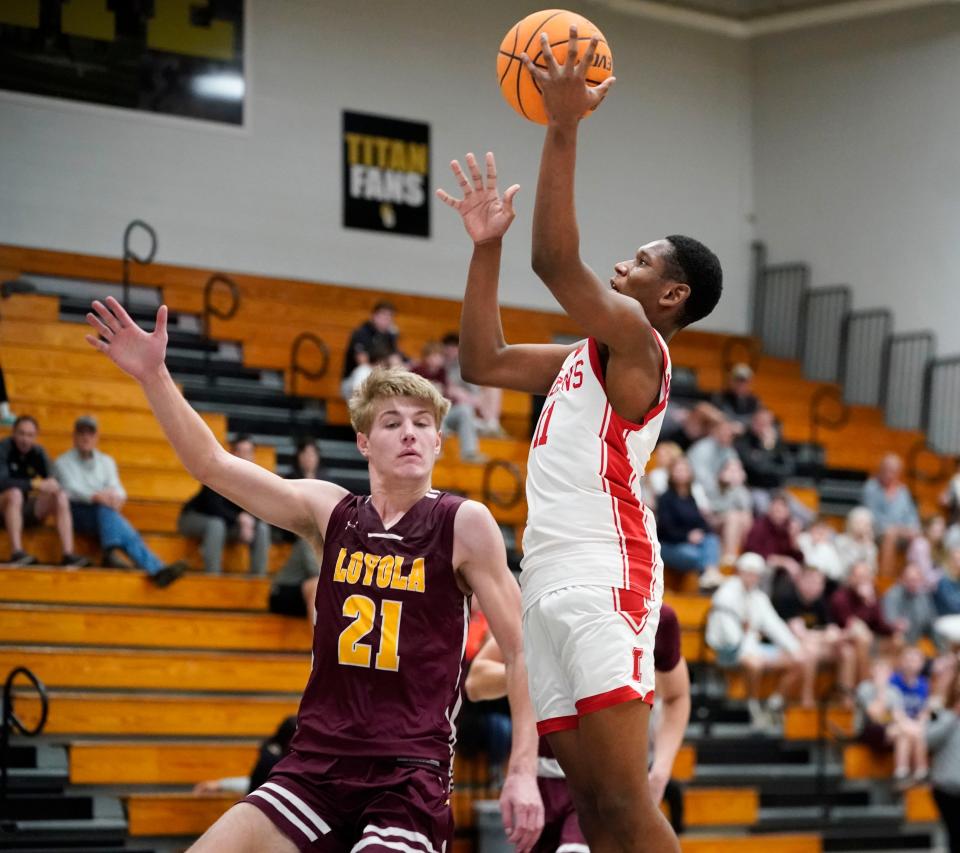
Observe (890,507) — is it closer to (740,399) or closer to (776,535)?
(740,399)

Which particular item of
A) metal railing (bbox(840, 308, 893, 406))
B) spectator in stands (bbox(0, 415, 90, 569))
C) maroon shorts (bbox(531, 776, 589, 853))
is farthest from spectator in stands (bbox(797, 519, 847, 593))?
maroon shorts (bbox(531, 776, 589, 853))

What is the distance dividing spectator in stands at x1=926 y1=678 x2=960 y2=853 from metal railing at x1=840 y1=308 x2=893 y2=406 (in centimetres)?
778

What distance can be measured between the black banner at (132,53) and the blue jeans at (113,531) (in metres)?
4.95

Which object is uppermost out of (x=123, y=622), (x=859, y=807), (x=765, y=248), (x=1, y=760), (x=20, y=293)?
(x=765, y=248)

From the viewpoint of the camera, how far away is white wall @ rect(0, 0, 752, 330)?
14.1 metres

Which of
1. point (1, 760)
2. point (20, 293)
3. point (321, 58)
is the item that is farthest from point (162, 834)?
point (321, 58)

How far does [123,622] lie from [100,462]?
132 cm

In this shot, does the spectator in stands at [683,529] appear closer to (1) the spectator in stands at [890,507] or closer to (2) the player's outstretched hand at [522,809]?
(1) the spectator in stands at [890,507]

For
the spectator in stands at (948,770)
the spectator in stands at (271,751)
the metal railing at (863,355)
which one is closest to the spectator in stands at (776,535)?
the spectator in stands at (948,770)

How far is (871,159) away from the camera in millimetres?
17797

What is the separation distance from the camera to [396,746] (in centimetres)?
413

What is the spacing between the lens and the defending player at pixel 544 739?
18.0 feet

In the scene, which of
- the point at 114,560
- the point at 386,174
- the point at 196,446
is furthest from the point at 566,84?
the point at 386,174

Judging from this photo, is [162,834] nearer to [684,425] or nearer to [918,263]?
[684,425]
